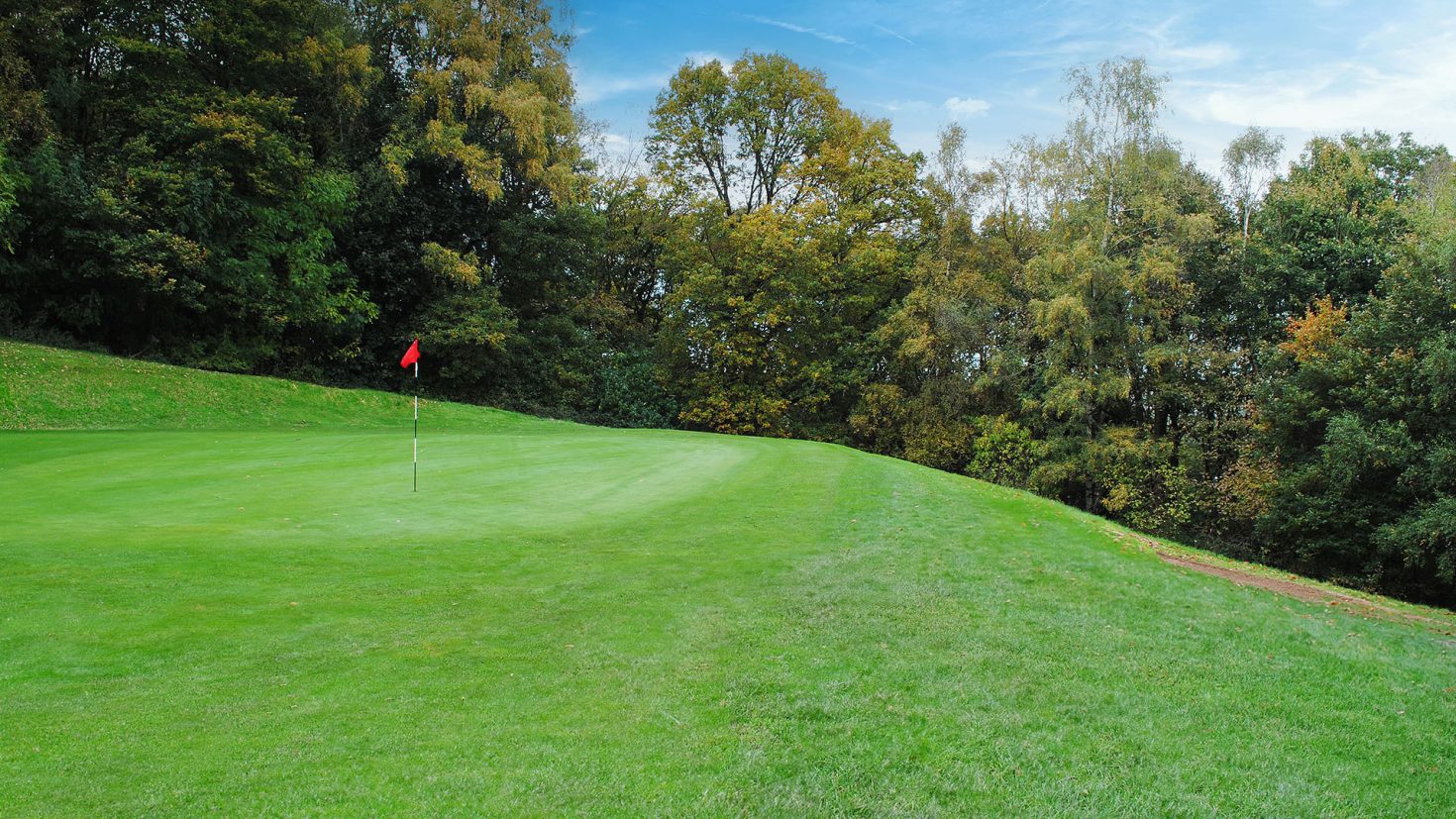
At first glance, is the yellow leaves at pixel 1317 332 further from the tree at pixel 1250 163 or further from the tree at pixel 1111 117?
the tree at pixel 1111 117

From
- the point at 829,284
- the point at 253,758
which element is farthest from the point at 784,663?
the point at 829,284

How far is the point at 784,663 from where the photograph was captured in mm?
5266

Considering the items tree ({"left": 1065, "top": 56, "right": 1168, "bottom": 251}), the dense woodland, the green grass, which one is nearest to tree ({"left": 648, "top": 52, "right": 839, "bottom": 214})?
the dense woodland

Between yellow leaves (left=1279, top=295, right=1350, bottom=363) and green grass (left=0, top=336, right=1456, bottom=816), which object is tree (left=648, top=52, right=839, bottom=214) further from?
green grass (left=0, top=336, right=1456, bottom=816)

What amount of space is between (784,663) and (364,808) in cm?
278

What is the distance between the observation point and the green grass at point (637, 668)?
3.68 meters

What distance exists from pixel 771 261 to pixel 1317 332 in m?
19.2

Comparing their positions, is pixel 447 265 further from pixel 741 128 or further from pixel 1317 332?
pixel 1317 332

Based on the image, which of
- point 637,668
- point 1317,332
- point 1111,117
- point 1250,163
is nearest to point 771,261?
point 1111,117

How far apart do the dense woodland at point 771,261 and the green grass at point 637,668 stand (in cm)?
1612

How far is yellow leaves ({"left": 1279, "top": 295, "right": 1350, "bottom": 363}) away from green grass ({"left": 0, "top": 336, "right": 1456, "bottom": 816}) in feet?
52.3

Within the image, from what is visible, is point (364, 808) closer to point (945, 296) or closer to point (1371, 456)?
point (1371, 456)

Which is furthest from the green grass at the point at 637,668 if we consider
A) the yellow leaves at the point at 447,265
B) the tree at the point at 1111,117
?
the tree at the point at 1111,117

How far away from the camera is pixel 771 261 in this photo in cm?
3288
